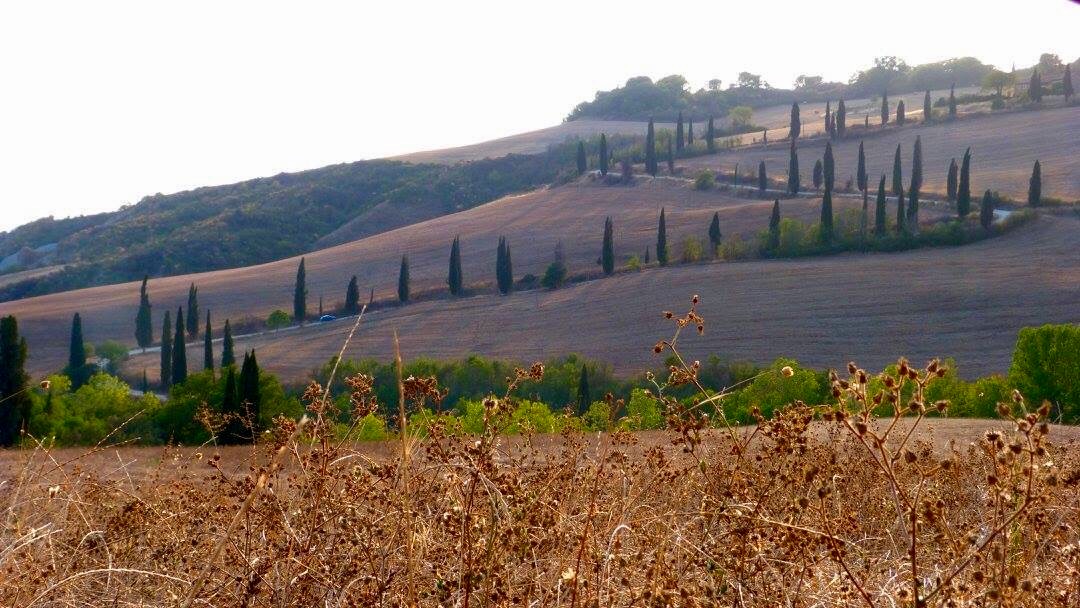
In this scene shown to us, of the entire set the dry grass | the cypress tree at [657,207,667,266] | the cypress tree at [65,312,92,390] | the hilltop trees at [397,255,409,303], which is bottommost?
the cypress tree at [65,312,92,390]

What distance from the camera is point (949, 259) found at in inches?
2515

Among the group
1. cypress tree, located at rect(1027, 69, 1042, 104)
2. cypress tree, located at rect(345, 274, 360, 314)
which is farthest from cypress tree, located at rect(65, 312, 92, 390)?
cypress tree, located at rect(1027, 69, 1042, 104)

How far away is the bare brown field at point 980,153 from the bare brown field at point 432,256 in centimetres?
1119

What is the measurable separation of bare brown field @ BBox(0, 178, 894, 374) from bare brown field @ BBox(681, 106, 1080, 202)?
36.7ft

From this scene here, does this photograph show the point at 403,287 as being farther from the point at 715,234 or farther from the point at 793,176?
the point at 793,176

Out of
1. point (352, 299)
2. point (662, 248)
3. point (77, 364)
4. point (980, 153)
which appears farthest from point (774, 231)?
point (77, 364)

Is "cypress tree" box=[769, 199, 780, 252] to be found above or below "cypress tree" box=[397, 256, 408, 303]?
above

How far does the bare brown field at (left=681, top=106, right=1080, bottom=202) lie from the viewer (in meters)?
81.0

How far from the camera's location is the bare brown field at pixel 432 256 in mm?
77188

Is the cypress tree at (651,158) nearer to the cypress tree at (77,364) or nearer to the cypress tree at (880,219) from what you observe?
the cypress tree at (880,219)

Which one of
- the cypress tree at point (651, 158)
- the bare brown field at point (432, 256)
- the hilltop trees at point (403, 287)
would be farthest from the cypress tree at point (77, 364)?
the cypress tree at point (651, 158)

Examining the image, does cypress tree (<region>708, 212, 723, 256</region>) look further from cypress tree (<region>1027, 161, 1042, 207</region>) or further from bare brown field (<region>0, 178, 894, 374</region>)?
cypress tree (<region>1027, 161, 1042, 207</region>)

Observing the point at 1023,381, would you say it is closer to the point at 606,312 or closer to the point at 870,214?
the point at 606,312

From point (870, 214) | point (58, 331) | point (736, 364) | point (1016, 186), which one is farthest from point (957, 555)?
point (1016, 186)
